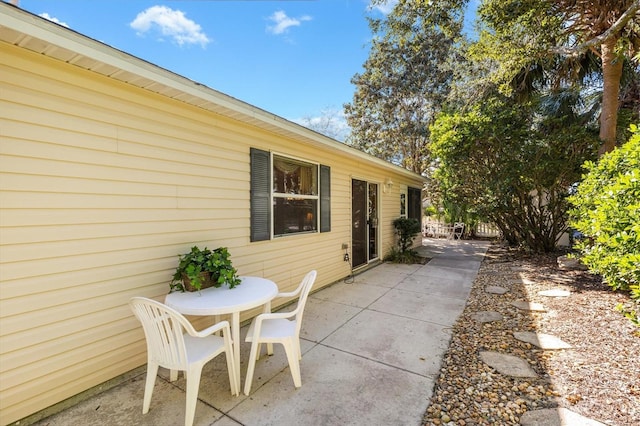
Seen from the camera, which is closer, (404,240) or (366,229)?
(366,229)

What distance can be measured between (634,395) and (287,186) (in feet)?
13.1

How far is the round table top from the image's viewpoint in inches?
81.7

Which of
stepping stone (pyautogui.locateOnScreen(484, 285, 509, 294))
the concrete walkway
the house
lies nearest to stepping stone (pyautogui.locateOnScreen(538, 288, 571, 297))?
stepping stone (pyautogui.locateOnScreen(484, 285, 509, 294))

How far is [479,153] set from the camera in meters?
7.38

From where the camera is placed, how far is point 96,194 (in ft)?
7.32

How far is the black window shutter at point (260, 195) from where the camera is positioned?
360cm

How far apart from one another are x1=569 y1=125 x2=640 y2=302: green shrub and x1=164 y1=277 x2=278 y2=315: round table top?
2.94m

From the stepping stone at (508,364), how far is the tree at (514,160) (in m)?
5.34

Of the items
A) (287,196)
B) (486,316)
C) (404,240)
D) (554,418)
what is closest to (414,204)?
(404,240)

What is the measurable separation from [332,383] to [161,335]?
139cm

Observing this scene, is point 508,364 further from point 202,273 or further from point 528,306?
point 202,273

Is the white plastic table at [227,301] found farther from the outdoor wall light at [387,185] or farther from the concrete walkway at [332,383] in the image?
the outdoor wall light at [387,185]

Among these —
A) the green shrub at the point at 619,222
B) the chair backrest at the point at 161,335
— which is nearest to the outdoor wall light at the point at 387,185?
the green shrub at the point at 619,222

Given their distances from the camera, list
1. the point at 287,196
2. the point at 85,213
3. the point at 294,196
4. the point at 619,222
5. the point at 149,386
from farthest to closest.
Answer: the point at 294,196
the point at 287,196
the point at 619,222
the point at 85,213
the point at 149,386
